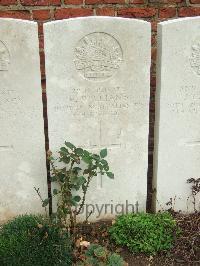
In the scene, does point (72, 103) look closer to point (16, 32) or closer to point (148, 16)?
point (16, 32)

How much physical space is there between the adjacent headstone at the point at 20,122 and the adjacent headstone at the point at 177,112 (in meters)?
0.96

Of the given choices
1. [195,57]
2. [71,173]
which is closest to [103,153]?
[71,173]

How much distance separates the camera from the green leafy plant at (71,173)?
3260mm

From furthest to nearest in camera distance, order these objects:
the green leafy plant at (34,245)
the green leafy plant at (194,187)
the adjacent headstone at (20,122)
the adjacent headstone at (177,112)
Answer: the green leafy plant at (194,187), the adjacent headstone at (177,112), the adjacent headstone at (20,122), the green leafy plant at (34,245)

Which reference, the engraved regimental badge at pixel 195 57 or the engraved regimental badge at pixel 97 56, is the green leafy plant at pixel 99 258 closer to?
the engraved regimental badge at pixel 97 56

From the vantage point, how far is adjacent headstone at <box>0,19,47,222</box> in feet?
10.3

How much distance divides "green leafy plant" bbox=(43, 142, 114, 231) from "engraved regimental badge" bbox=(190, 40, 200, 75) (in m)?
0.96

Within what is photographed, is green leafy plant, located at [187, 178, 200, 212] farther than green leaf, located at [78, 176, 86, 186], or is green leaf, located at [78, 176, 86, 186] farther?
green leafy plant, located at [187, 178, 200, 212]

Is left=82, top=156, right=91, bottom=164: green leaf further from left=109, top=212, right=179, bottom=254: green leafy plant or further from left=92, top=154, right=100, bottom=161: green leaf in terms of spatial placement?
left=109, top=212, right=179, bottom=254: green leafy plant

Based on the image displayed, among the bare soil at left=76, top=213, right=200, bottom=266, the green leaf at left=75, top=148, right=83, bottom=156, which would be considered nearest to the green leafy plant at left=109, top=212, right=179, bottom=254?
the bare soil at left=76, top=213, right=200, bottom=266

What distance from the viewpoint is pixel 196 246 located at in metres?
3.29

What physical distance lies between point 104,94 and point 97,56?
1.01 ft

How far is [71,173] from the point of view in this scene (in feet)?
10.9

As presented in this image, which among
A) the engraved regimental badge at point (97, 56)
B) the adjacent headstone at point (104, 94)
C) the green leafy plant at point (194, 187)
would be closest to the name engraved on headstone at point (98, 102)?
the adjacent headstone at point (104, 94)
